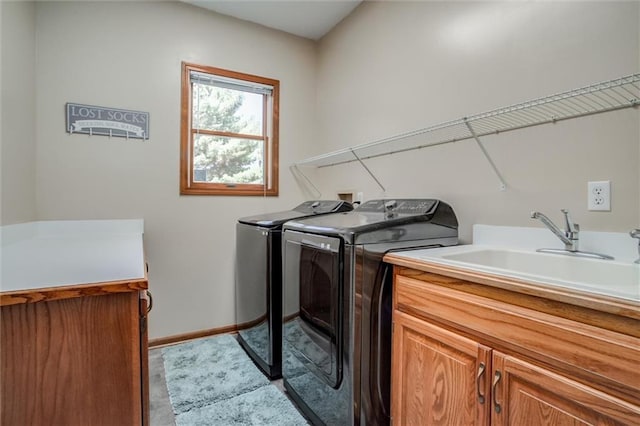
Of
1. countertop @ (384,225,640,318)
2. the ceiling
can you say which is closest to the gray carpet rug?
countertop @ (384,225,640,318)

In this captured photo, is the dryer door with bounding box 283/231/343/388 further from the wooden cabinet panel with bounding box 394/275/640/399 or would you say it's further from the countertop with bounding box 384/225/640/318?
the wooden cabinet panel with bounding box 394/275/640/399

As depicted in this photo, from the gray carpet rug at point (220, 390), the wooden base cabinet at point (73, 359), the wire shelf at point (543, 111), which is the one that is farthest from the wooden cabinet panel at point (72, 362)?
the wire shelf at point (543, 111)

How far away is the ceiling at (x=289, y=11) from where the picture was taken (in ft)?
8.11

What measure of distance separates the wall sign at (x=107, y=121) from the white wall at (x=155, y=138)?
0.14ft

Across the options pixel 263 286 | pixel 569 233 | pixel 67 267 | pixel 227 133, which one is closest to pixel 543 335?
pixel 569 233

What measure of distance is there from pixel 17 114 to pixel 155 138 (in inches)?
30.7

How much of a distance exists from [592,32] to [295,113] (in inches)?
86.7

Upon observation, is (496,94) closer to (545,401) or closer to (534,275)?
(534,275)

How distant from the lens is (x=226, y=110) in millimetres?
2748

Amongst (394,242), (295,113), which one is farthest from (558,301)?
(295,113)

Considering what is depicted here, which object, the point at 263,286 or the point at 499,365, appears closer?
the point at 499,365

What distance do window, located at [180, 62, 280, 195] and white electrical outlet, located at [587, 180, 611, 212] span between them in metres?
2.21

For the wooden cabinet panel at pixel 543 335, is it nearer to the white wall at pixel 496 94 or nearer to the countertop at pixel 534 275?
the countertop at pixel 534 275

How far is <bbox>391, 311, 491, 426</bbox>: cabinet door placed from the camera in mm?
1006
